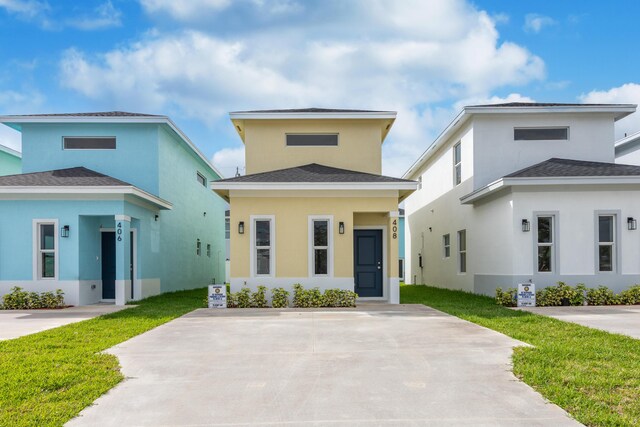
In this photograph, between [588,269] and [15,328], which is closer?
[15,328]

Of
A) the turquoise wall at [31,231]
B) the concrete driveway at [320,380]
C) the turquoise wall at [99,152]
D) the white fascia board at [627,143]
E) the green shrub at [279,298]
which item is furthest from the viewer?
the white fascia board at [627,143]

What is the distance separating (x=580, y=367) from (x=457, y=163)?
13307mm

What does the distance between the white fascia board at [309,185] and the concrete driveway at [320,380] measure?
15.6 ft

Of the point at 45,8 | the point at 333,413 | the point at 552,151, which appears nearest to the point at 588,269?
the point at 552,151

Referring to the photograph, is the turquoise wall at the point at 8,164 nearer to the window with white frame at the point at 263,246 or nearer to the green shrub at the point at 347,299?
the window with white frame at the point at 263,246

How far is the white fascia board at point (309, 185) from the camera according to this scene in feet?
43.8

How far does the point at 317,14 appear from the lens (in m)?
12.7

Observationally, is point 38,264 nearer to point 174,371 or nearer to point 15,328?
point 15,328

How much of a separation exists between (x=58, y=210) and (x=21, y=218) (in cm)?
102

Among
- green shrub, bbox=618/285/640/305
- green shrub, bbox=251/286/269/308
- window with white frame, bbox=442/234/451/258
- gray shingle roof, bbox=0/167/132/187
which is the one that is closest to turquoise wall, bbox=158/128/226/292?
gray shingle roof, bbox=0/167/132/187

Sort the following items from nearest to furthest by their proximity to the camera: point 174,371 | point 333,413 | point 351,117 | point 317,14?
point 333,413, point 174,371, point 317,14, point 351,117

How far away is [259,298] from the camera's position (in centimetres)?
1336

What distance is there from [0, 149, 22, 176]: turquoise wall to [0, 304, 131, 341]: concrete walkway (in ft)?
37.1

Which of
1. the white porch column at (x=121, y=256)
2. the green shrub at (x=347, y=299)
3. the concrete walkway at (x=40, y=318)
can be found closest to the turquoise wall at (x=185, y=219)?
the white porch column at (x=121, y=256)
